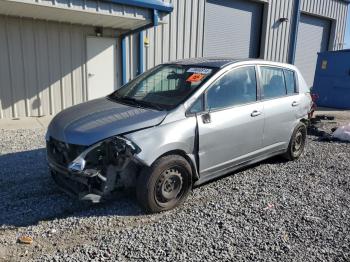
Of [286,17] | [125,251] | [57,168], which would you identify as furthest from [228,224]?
[286,17]

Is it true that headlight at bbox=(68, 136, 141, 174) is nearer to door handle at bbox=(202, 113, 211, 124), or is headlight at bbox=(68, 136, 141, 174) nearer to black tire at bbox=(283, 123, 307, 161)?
door handle at bbox=(202, 113, 211, 124)

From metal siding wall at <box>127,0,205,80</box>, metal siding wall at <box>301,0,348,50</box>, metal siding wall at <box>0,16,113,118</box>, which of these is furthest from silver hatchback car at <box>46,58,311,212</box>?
metal siding wall at <box>301,0,348,50</box>

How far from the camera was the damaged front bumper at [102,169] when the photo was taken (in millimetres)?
3316

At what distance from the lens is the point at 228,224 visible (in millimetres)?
3482

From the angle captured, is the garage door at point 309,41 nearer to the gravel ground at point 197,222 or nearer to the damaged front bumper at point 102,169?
the gravel ground at point 197,222

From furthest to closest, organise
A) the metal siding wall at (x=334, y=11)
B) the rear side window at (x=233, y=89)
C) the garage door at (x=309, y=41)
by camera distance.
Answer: the garage door at (x=309, y=41)
the metal siding wall at (x=334, y=11)
the rear side window at (x=233, y=89)

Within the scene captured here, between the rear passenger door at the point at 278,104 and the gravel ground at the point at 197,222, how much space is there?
0.57 m

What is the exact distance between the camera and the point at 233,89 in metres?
4.33

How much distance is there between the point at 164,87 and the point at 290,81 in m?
2.35

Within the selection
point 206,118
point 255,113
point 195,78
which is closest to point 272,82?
point 255,113

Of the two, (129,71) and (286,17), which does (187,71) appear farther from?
(286,17)

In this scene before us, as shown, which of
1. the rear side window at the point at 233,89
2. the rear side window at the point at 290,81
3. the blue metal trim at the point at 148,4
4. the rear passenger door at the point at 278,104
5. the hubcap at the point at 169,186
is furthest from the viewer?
the blue metal trim at the point at 148,4

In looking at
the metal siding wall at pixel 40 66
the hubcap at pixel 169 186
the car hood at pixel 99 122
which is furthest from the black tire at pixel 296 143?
the metal siding wall at pixel 40 66

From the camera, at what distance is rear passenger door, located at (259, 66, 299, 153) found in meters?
4.80
